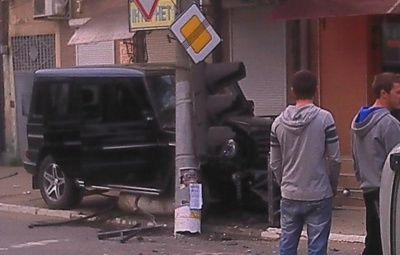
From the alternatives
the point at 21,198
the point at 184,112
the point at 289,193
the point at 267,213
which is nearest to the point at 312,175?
the point at 289,193

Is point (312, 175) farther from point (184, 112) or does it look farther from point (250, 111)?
point (250, 111)

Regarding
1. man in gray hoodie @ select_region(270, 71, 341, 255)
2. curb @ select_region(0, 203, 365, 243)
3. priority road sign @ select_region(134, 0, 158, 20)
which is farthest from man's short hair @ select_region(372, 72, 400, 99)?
priority road sign @ select_region(134, 0, 158, 20)

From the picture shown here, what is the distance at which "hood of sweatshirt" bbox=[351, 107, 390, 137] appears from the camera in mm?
7913

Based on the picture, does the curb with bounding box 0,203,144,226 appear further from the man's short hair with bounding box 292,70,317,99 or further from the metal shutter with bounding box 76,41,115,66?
the man's short hair with bounding box 292,70,317,99

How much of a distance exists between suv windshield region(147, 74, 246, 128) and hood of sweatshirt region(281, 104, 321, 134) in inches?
210

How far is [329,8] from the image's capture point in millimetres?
13898

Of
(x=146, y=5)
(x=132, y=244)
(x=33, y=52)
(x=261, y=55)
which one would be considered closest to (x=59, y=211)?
(x=132, y=244)

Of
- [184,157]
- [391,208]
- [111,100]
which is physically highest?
[111,100]

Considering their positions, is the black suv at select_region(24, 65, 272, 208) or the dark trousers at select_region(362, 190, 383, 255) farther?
the black suv at select_region(24, 65, 272, 208)

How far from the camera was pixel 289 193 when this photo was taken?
783cm

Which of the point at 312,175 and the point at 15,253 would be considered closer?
the point at 312,175

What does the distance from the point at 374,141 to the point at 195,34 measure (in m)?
4.30

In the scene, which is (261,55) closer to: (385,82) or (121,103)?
(121,103)

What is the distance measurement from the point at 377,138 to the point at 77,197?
748 centimetres
